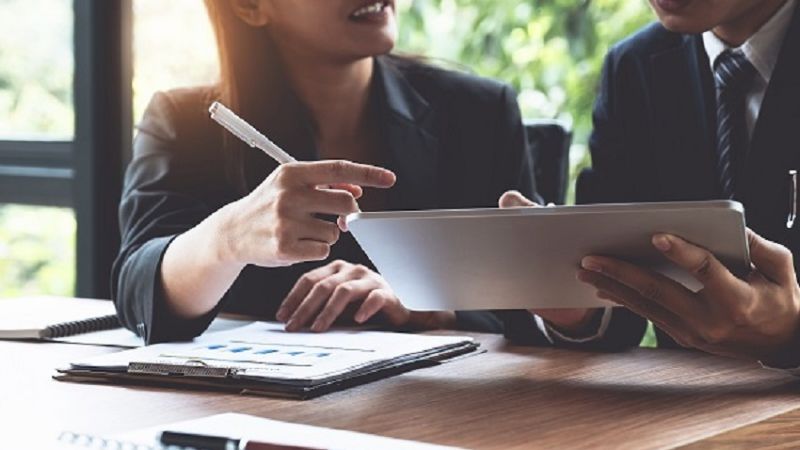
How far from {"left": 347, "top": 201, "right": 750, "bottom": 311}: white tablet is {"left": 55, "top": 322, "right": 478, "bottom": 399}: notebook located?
8cm

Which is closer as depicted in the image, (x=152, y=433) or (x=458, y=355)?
(x=152, y=433)

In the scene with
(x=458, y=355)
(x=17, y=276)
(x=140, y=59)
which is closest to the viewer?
(x=458, y=355)

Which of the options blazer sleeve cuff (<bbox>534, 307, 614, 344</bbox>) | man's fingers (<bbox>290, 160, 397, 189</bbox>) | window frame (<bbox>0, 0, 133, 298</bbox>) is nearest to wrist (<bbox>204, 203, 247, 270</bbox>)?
man's fingers (<bbox>290, 160, 397, 189</bbox>)

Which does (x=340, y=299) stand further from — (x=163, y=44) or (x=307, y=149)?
(x=163, y=44)

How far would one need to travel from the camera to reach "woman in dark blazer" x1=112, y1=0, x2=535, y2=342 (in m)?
1.89

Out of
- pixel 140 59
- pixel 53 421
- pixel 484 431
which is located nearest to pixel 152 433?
pixel 53 421

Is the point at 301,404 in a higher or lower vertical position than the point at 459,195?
lower

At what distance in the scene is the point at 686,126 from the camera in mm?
2088

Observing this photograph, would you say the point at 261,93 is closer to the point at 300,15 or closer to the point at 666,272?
the point at 300,15

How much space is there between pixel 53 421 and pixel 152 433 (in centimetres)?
15

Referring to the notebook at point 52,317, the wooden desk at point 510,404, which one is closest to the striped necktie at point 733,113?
the wooden desk at point 510,404

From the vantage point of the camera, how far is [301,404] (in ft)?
4.63

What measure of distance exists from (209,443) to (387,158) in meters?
1.14

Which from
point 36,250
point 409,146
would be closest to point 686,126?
point 409,146
